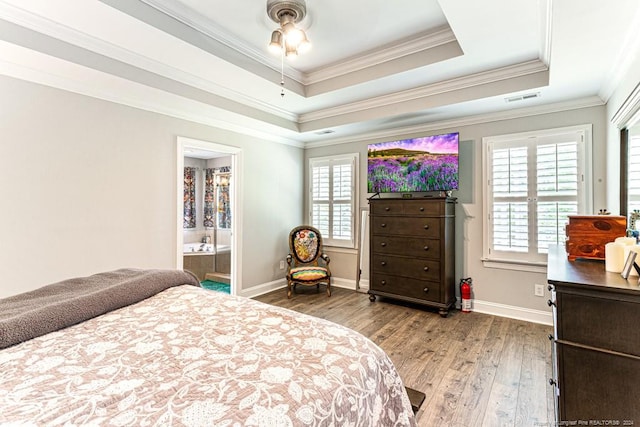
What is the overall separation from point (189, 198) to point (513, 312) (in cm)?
606

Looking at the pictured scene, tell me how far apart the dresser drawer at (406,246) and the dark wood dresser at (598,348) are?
7.05ft

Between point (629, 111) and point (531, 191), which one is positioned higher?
point (629, 111)

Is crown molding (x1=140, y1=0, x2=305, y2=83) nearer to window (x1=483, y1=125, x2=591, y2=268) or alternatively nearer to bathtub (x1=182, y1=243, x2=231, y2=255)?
window (x1=483, y1=125, x2=591, y2=268)

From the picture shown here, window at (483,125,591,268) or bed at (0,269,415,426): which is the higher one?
window at (483,125,591,268)

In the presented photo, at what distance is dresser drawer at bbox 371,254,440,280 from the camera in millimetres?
3680

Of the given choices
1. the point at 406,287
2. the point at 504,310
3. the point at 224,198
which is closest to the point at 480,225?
the point at 504,310

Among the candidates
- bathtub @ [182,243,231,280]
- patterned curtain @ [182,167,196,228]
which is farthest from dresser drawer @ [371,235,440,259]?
patterned curtain @ [182,167,196,228]

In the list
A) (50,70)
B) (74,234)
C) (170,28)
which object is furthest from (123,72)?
(74,234)

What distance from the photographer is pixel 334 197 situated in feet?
16.6

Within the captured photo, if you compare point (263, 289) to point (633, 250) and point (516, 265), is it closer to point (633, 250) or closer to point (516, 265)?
point (516, 265)

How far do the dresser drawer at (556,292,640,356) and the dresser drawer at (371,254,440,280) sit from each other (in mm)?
2194

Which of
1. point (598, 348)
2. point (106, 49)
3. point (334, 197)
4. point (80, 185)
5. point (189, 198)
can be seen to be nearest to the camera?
point (598, 348)

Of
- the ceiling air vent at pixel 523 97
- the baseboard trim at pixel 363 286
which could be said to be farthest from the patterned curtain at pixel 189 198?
the ceiling air vent at pixel 523 97

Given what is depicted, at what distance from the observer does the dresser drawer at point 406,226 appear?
3.68 metres
